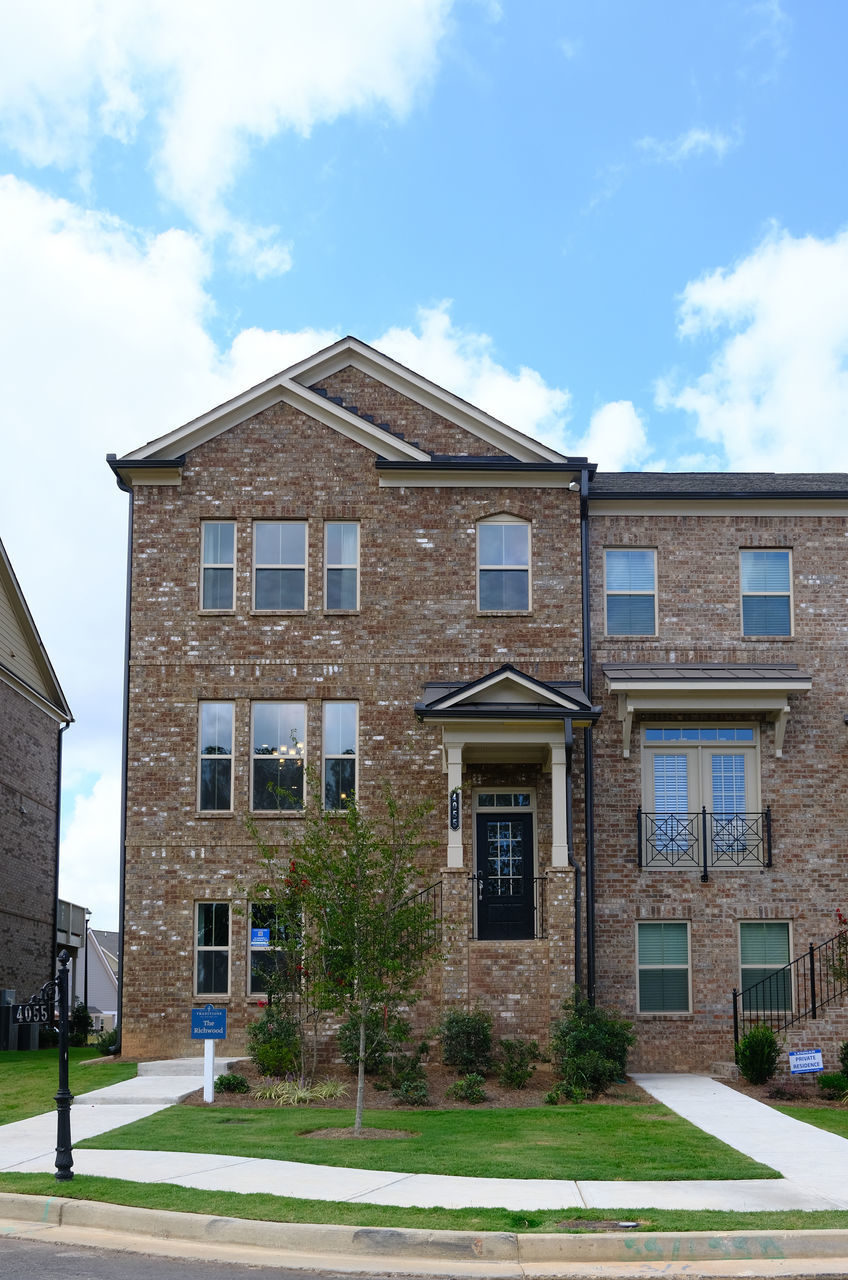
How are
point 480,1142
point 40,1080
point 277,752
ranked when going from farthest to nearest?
point 277,752 → point 40,1080 → point 480,1142

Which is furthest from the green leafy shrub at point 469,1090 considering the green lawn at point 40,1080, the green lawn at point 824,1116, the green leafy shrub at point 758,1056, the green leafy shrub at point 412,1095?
the green lawn at point 40,1080

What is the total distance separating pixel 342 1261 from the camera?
380 inches

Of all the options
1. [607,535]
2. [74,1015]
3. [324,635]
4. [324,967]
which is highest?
[607,535]

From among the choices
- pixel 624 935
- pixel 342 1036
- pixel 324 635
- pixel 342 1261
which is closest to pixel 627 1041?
pixel 624 935

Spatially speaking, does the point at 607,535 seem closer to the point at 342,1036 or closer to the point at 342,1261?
the point at 342,1036

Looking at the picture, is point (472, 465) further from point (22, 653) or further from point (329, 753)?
point (22, 653)

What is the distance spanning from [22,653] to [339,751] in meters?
12.2

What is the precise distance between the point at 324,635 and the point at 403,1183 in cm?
1241

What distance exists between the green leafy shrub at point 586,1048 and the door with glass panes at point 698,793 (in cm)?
339

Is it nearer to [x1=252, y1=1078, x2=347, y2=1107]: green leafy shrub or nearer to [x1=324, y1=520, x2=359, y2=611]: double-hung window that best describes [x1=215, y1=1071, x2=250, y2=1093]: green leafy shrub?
[x1=252, y1=1078, x2=347, y2=1107]: green leafy shrub

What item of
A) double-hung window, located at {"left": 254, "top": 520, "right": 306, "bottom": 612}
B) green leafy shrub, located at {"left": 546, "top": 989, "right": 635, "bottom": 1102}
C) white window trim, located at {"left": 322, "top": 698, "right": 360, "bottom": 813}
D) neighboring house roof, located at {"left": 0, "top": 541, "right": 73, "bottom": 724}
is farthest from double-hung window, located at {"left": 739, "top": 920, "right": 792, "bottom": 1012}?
neighboring house roof, located at {"left": 0, "top": 541, "right": 73, "bottom": 724}

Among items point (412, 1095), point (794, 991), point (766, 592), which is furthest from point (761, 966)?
point (412, 1095)

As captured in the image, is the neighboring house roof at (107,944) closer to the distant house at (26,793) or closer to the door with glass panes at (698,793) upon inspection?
the distant house at (26,793)

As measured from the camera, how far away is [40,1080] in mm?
20141
